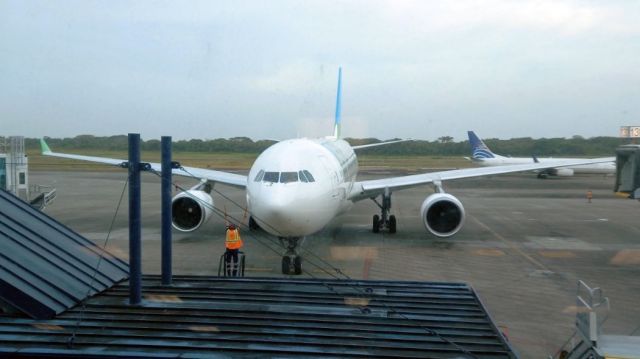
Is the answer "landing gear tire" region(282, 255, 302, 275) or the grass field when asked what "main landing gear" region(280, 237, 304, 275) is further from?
the grass field

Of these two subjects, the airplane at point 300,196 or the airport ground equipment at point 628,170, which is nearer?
the airport ground equipment at point 628,170

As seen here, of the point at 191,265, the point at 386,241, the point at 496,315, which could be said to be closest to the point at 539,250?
the point at 386,241

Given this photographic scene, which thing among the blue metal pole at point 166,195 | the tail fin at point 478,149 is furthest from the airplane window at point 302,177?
the tail fin at point 478,149

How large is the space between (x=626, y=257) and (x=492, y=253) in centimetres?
363

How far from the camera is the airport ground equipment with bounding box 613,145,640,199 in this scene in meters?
10.2

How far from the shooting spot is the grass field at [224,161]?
20469 millimetres

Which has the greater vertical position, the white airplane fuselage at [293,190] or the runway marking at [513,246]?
the white airplane fuselage at [293,190]

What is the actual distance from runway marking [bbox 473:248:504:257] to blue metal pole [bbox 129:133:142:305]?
12065mm

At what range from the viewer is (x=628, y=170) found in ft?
34.7

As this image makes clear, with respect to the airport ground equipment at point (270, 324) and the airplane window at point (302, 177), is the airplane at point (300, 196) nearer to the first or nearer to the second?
the airplane window at point (302, 177)

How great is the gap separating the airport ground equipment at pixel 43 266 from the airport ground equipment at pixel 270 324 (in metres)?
0.16

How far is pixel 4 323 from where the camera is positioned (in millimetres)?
5133

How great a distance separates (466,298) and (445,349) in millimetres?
1794

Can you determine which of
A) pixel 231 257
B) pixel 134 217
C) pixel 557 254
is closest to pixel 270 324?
pixel 134 217
